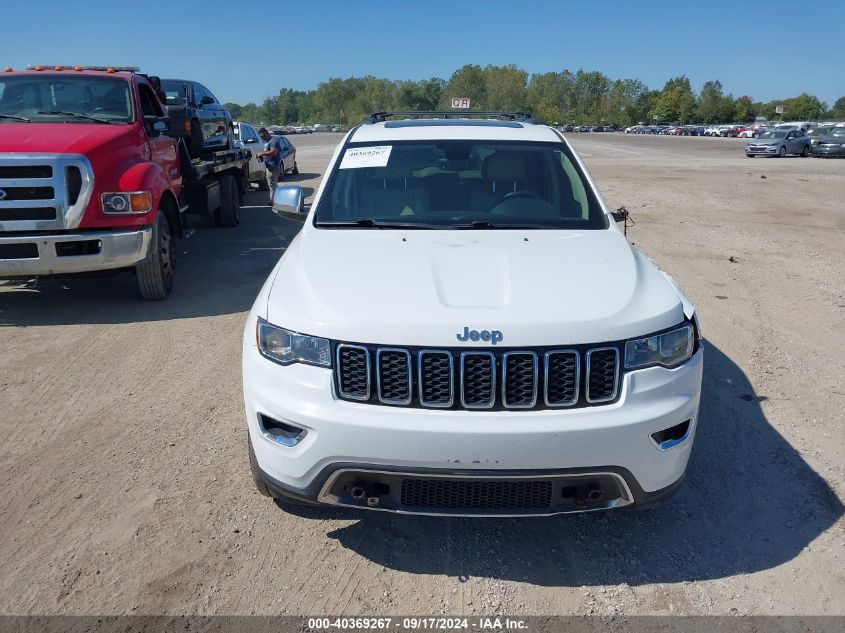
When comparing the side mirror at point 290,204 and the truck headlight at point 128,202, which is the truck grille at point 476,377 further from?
the truck headlight at point 128,202

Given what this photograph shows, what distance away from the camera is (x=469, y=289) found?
2938mm

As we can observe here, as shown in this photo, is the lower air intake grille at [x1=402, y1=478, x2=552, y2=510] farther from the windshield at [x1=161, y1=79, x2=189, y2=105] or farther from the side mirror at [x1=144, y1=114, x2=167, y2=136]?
the windshield at [x1=161, y1=79, x2=189, y2=105]

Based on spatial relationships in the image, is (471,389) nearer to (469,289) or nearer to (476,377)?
(476,377)

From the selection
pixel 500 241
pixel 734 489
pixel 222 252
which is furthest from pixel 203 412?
pixel 222 252

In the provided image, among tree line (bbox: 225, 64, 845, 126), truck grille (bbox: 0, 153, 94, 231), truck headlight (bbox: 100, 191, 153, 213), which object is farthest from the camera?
tree line (bbox: 225, 64, 845, 126)

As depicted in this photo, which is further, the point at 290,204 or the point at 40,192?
the point at 40,192

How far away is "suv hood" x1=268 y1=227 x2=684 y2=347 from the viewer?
2.67 metres

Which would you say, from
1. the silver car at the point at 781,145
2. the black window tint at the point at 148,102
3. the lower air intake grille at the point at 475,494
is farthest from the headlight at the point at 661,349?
the silver car at the point at 781,145

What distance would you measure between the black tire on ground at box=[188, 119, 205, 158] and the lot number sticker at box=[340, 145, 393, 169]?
5.91m

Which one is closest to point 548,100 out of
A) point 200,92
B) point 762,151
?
point 762,151

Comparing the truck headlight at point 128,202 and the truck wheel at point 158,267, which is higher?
the truck headlight at point 128,202

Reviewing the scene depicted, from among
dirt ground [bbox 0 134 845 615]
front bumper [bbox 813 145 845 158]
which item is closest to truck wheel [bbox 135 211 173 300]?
dirt ground [bbox 0 134 845 615]

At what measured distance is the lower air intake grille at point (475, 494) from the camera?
8.73ft

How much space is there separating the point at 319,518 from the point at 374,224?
5.29 feet
